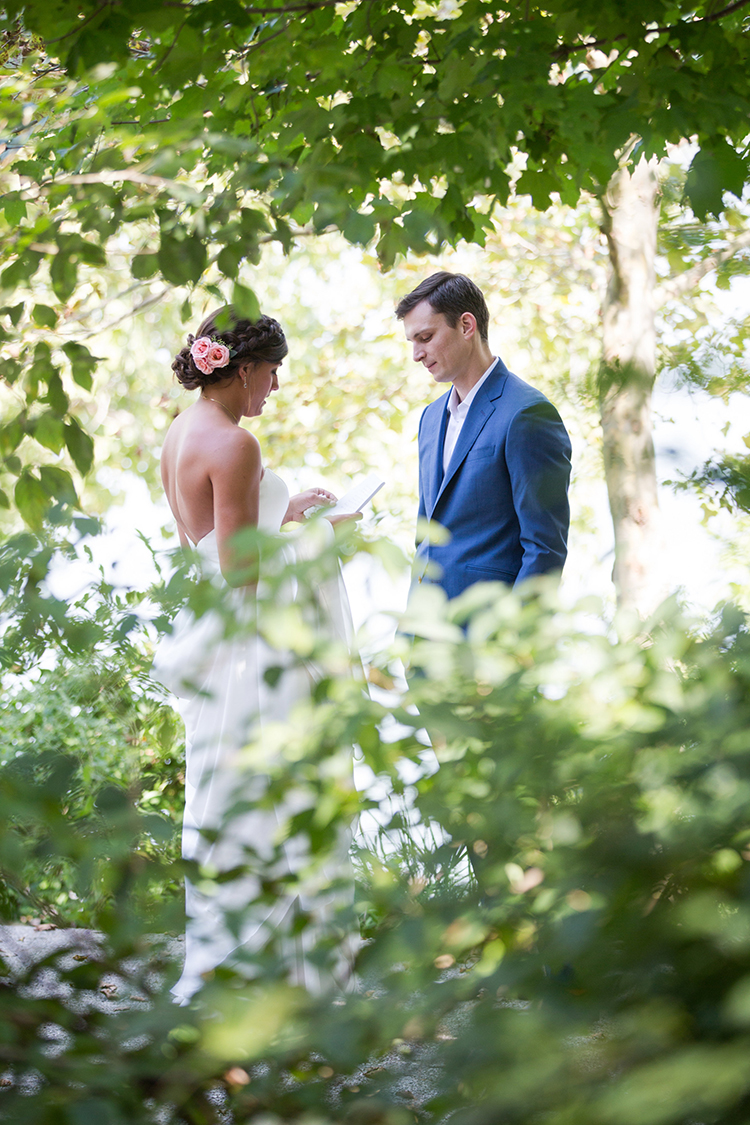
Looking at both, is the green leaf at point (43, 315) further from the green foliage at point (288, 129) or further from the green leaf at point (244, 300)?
the green leaf at point (244, 300)

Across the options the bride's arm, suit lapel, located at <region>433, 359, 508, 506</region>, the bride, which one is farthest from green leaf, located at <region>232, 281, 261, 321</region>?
suit lapel, located at <region>433, 359, 508, 506</region>

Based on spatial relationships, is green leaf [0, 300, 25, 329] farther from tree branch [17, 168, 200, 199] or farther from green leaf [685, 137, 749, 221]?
green leaf [685, 137, 749, 221]

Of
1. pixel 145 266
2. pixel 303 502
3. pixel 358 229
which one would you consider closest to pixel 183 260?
pixel 145 266

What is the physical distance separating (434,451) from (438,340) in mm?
426

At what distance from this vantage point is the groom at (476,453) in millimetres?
2846

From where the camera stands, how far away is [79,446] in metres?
1.50

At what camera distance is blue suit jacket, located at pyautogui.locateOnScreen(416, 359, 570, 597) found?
283cm

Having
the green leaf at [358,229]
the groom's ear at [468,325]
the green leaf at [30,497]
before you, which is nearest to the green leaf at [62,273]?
the green leaf at [30,497]

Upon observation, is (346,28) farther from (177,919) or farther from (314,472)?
(314,472)

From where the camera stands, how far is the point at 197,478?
2.92 meters

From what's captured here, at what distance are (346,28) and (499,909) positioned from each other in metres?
2.63

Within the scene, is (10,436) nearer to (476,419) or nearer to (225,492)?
(225,492)

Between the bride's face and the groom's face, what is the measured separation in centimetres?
55

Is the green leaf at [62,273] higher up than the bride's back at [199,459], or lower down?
lower down
